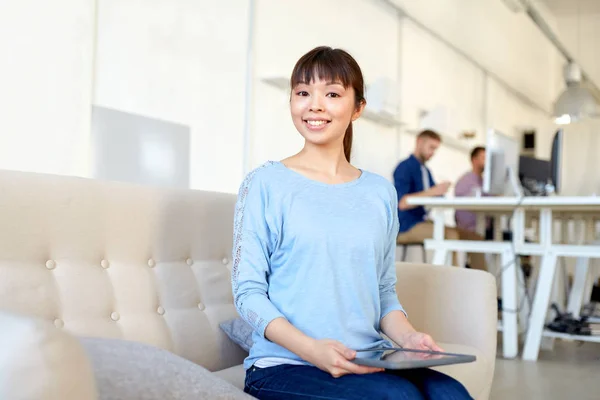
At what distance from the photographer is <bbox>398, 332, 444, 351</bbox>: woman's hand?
53.4 inches

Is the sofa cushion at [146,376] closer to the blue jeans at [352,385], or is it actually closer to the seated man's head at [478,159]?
the blue jeans at [352,385]

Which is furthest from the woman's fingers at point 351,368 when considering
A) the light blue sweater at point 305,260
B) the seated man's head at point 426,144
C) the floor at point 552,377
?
the seated man's head at point 426,144

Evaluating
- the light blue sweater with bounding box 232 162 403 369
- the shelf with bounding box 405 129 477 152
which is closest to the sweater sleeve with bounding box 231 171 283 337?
the light blue sweater with bounding box 232 162 403 369

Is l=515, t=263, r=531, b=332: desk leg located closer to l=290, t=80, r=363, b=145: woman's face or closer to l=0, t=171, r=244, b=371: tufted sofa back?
l=0, t=171, r=244, b=371: tufted sofa back

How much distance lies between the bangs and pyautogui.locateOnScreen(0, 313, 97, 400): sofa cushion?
911 mm

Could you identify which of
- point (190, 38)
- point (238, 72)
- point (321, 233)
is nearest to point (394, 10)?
point (238, 72)

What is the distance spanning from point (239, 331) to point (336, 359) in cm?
67

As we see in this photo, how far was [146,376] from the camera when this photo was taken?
3.30 feet

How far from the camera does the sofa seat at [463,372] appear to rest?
5.46 ft

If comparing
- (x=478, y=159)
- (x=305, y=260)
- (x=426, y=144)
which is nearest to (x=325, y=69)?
(x=305, y=260)

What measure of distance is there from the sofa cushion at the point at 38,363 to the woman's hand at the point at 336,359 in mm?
572

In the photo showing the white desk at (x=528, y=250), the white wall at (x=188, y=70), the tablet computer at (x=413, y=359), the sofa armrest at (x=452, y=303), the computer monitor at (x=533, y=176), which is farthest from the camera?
the computer monitor at (x=533, y=176)

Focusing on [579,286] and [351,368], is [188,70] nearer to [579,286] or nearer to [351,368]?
[579,286]

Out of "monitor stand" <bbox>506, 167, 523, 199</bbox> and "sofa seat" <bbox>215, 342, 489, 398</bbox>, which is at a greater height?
"monitor stand" <bbox>506, 167, 523, 199</bbox>
